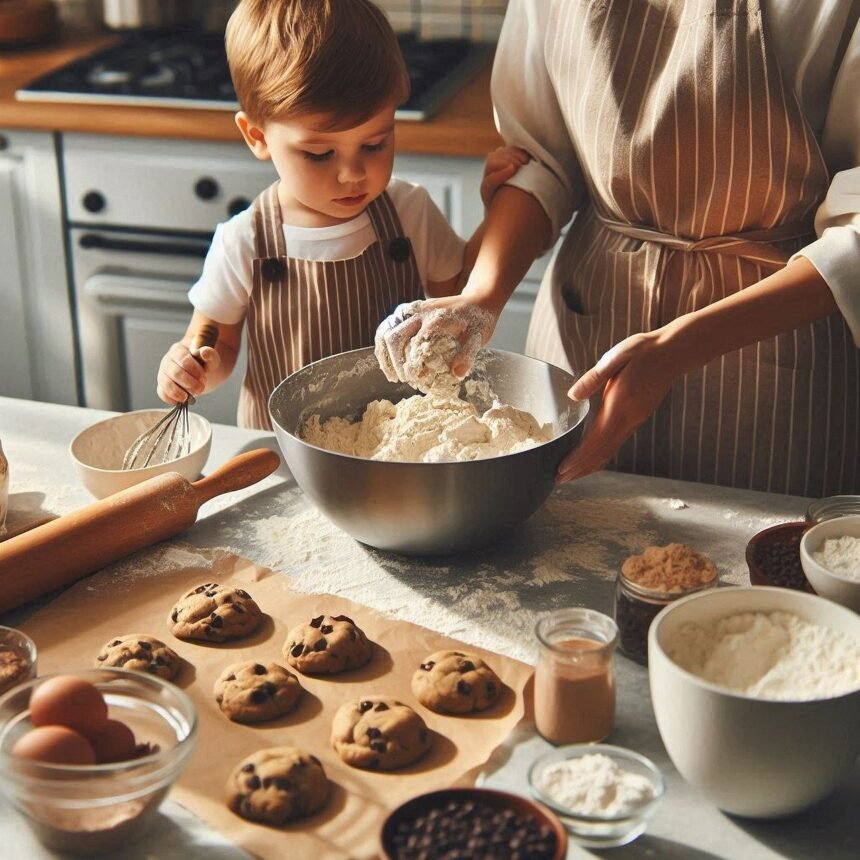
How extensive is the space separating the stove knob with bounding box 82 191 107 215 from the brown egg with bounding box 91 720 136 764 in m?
1.92

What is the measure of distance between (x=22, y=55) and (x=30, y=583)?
2.19m

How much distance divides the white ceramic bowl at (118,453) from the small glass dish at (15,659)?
0.33 metres

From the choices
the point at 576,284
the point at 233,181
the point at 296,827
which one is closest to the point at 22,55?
the point at 233,181

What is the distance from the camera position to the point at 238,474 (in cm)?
134

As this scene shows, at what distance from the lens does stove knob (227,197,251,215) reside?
2479mm

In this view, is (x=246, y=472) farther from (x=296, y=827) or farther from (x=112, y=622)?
(x=296, y=827)

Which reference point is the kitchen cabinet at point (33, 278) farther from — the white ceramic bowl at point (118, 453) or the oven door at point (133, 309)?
the white ceramic bowl at point (118, 453)

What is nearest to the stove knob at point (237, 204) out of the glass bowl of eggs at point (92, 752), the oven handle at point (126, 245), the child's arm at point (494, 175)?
the oven handle at point (126, 245)

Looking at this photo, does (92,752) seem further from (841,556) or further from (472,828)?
(841,556)

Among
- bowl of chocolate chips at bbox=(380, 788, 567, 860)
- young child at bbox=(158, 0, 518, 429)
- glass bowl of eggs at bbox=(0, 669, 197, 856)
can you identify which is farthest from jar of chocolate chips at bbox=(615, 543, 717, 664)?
young child at bbox=(158, 0, 518, 429)

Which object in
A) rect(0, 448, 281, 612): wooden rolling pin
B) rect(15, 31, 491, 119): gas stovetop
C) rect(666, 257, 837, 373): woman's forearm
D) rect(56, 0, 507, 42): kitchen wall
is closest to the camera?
rect(0, 448, 281, 612): wooden rolling pin

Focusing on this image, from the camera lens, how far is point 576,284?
1608 millimetres

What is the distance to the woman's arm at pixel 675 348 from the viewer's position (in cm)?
122

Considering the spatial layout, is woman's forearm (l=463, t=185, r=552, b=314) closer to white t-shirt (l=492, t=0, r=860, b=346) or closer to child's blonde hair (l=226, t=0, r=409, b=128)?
white t-shirt (l=492, t=0, r=860, b=346)
